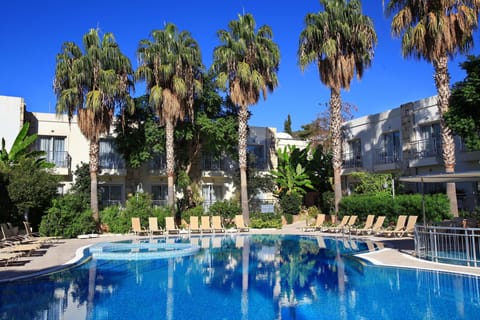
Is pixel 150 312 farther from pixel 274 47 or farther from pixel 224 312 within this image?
pixel 274 47

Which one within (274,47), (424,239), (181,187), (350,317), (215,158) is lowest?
(350,317)

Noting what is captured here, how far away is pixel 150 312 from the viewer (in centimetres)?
827

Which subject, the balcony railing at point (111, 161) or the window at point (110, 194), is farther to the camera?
the balcony railing at point (111, 161)

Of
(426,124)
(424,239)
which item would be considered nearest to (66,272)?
(424,239)

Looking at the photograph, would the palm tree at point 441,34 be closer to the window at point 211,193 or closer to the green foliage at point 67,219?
the window at point 211,193

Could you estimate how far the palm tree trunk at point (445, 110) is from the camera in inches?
764

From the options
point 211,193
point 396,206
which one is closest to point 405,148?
point 396,206

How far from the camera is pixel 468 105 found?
15742 millimetres

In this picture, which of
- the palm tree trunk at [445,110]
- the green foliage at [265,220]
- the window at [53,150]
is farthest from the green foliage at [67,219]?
the palm tree trunk at [445,110]

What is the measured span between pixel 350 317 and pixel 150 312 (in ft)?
11.8

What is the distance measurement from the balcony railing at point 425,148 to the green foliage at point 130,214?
14838 mm

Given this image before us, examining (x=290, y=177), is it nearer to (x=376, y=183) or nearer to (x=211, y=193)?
(x=211, y=193)

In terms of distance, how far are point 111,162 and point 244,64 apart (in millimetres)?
11521

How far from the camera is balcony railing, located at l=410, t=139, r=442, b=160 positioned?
25188 mm
